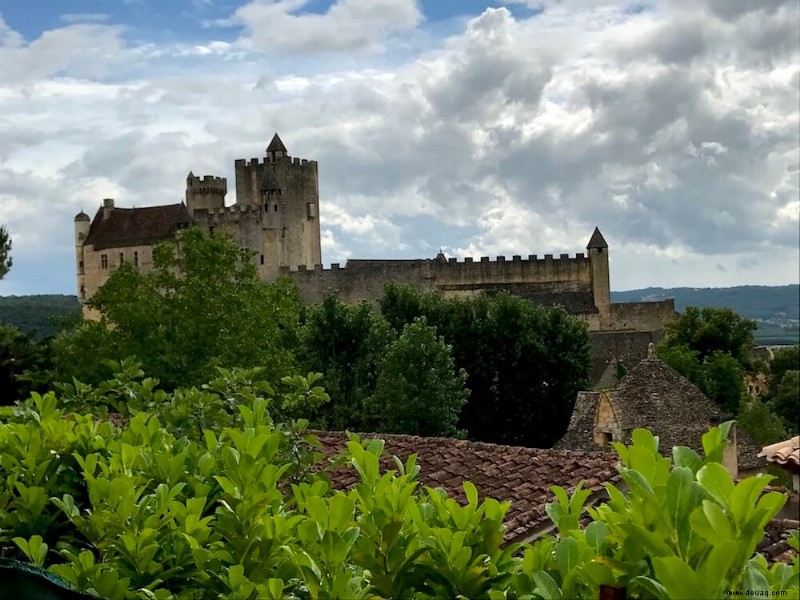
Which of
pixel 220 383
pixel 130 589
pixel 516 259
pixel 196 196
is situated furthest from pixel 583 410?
pixel 196 196

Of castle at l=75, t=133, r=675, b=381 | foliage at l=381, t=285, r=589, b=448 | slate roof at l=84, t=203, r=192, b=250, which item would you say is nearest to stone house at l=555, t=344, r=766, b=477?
foliage at l=381, t=285, r=589, b=448

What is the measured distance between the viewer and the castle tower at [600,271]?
179ft

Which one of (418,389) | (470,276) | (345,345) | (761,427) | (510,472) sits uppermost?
(470,276)

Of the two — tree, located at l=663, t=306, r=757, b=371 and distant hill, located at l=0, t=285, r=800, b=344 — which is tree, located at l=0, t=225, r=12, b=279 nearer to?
distant hill, located at l=0, t=285, r=800, b=344

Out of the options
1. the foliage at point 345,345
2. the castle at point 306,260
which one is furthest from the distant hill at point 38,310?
the foliage at point 345,345

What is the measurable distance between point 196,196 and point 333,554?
6677 centimetres

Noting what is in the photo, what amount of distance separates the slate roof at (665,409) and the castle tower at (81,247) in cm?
5320

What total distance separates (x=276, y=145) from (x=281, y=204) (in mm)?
4492

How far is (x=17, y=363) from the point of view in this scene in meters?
31.7

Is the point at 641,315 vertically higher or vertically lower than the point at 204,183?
lower

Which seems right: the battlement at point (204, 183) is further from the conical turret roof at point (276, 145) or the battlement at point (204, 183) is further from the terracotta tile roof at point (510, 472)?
the terracotta tile roof at point (510, 472)

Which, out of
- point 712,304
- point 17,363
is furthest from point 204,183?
point 712,304

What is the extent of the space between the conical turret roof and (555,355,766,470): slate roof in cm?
4958

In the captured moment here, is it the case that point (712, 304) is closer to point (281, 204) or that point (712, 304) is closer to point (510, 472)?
point (510, 472)
